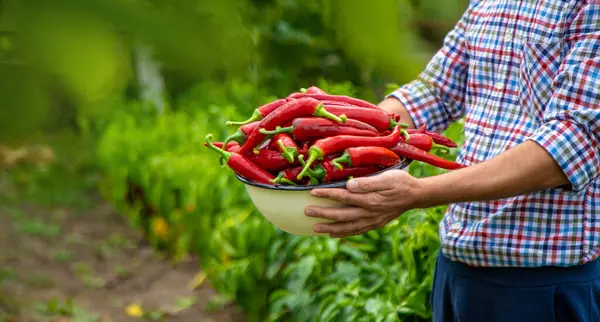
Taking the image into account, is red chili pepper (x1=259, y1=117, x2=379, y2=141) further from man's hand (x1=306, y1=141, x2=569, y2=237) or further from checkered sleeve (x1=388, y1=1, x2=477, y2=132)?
checkered sleeve (x1=388, y1=1, x2=477, y2=132)

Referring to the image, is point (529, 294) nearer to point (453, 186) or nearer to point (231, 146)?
point (453, 186)

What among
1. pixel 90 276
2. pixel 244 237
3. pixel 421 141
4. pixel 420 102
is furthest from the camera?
pixel 90 276

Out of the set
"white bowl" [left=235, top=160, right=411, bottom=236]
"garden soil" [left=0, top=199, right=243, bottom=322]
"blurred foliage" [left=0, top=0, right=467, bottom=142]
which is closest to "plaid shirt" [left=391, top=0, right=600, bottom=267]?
"white bowl" [left=235, top=160, right=411, bottom=236]

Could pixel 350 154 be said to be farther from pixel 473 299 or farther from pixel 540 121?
pixel 473 299

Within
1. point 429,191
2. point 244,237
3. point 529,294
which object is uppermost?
point 429,191

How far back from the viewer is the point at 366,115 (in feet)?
5.61

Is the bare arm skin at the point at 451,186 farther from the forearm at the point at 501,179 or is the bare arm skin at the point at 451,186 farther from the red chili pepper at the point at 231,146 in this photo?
the red chili pepper at the point at 231,146

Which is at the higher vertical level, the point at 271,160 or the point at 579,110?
the point at 579,110

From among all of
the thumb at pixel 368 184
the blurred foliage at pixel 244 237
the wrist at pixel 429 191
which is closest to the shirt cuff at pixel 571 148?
the wrist at pixel 429 191

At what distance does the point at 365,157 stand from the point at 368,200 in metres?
0.09

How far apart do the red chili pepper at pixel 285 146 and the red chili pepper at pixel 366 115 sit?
13cm

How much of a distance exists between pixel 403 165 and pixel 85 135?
106 cm

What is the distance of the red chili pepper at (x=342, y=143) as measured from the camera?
61.2 inches

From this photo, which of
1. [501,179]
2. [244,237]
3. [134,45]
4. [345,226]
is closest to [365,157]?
[345,226]
